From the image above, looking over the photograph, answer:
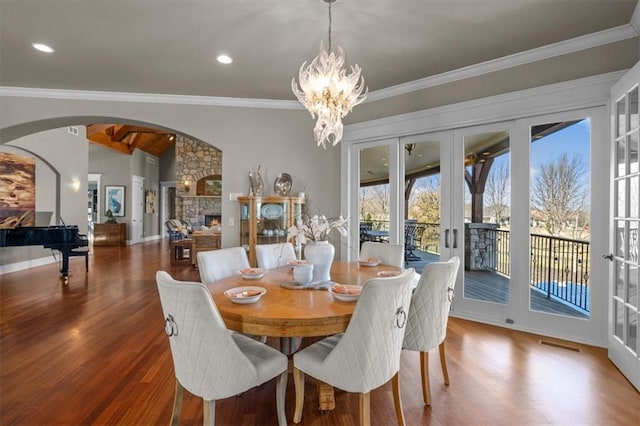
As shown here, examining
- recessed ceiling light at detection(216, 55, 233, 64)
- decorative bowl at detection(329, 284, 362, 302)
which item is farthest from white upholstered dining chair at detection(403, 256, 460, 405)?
recessed ceiling light at detection(216, 55, 233, 64)

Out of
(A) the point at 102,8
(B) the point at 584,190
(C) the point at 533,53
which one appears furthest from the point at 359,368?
(C) the point at 533,53

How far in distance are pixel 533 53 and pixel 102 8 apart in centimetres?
404

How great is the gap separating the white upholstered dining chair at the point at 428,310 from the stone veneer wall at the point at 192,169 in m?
8.66

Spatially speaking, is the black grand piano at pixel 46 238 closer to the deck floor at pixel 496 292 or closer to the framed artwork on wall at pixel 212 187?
the framed artwork on wall at pixel 212 187

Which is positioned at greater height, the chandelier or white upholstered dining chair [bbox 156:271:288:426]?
the chandelier

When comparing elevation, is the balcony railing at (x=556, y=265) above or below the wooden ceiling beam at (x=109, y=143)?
below

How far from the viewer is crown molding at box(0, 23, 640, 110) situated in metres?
2.95

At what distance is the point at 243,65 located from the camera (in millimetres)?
3646

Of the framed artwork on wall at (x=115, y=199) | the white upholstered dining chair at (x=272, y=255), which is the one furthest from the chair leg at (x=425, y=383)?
the framed artwork on wall at (x=115, y=199)

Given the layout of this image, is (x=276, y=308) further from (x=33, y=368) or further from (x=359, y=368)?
(x=33, y=368)

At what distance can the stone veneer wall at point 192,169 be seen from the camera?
9.82 m

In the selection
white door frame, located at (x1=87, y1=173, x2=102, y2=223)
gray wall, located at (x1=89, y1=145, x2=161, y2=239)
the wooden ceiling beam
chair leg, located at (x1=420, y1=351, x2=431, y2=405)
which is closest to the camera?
chair leg, located at (x1=420, y1=351, x2=431, y2=405)

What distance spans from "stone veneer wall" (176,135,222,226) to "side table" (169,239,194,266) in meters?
3.00

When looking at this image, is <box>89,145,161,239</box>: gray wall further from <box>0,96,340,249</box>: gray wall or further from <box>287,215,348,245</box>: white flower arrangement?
<box>287,215,348,245</box>: white flower arrangement
